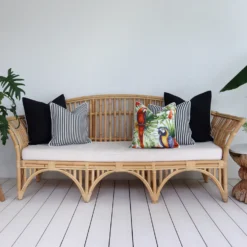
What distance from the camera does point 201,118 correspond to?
2.74 m

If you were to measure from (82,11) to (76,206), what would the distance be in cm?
193

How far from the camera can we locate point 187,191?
8.89 feet

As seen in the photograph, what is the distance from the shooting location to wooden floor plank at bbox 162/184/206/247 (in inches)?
70.0

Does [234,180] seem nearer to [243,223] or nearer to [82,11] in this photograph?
[243,223]

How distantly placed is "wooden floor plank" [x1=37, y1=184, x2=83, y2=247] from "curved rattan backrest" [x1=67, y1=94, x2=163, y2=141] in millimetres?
667

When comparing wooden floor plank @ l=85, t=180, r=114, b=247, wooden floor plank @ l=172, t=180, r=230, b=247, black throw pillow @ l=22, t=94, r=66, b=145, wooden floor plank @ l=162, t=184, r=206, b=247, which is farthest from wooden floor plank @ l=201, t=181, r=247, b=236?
black throw pillow @ l=22, t=94, r=66, b=145

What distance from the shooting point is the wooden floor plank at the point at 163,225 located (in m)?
1.78

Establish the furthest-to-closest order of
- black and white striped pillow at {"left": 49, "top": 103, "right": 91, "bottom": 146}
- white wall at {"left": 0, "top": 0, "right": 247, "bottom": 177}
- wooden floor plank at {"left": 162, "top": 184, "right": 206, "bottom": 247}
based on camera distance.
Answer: white wall at {"left": 0, "top": 0, "right": 247, "bottom": 177} → black and white striped pillow at {"left": 49, "top": 103, "right": 91, "bottom": 146} → wooden floor plank at {"left": 162, "top": 184, "right": 206, "bottom": 247}

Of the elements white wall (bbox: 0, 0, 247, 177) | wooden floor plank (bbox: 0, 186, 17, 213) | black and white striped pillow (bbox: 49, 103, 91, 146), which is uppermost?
white wall (bbox: 0, 0, 247, 177)

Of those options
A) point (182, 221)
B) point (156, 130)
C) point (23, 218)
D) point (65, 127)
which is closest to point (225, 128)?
point (156, 130)

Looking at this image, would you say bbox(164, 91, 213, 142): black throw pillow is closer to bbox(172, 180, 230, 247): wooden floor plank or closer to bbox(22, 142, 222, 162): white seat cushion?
bbox(22, 142, 222, 162): white seat cushion

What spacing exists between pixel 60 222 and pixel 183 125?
1.31m

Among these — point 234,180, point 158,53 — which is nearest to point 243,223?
point 234,180

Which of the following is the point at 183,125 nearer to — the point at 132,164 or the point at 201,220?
the point at 132,164
